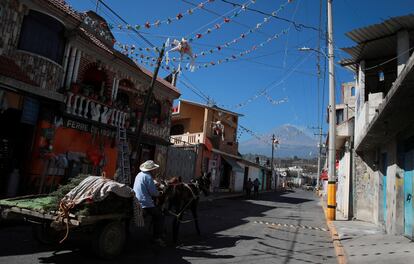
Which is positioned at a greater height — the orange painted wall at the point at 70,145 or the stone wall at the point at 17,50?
the stone wall at the point at 17,50

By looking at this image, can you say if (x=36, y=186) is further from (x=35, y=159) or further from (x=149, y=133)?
(x=149, y=133)

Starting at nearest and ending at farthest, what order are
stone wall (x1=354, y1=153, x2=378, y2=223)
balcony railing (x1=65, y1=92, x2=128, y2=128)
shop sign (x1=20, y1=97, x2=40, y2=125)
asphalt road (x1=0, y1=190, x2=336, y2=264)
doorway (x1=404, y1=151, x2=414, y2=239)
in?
1. asphalt road (x1=0, y1=190, x2=336, y2=264)
2. doorway (x1=404, y1=151, x2=414, y2=239)
3. shop sign (x1=20, y1=97, x2=40, y2=125)
4. balcony railing (x1=65, y1=92, x2=128, y2=128)
5. stone wall (x1=354, y1=153, x2=378, y2=223)

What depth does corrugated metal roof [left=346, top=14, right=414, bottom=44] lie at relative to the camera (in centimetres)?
1275

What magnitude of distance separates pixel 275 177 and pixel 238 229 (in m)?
58.0

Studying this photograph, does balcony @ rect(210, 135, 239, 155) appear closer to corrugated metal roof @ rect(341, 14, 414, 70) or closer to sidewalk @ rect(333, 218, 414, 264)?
corrugated metal roof @ rect(341, 14, 414, 70)

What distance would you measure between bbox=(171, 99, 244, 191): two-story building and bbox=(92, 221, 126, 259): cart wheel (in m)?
21.7

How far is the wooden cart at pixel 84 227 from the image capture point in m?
6.32

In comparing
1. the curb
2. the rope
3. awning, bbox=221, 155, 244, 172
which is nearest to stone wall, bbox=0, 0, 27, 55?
the rope

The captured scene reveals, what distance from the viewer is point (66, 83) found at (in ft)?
49.5

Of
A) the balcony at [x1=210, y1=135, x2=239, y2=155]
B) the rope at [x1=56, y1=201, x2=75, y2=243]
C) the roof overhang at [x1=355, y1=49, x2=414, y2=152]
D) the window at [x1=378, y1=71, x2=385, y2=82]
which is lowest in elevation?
the rope at [x1=56, y1=201, x2=75, y2=243]

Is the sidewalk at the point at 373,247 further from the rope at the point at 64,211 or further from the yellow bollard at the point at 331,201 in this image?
the rope at the point at 64,211

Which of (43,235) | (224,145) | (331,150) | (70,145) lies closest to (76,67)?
(70,145)

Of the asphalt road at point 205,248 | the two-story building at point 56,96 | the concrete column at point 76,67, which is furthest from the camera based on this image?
the concrete column at point 76,67

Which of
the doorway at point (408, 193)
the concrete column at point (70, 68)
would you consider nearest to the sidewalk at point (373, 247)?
the doorway at point (408, 193)
